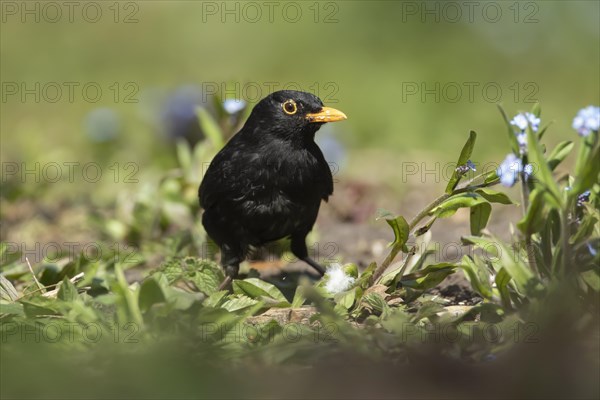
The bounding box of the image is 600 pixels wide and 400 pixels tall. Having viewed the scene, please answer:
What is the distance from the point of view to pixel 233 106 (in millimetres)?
5938

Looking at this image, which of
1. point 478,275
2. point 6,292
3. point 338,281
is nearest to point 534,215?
point 478,275

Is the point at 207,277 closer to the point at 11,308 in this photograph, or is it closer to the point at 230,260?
the point at 230,260

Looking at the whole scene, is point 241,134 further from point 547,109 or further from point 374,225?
point 547,109

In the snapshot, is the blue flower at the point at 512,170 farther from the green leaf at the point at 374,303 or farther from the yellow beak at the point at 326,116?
the yellow beak at the point at 326,116

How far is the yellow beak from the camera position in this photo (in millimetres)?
4941

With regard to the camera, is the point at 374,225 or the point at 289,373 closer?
the point at 289,373

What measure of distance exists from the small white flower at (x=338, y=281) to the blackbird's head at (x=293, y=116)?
3.54ft

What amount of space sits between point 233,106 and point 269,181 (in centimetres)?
125

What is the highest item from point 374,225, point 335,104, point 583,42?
point 583,42

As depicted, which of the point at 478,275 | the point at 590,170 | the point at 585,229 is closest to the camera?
the point at 590,170

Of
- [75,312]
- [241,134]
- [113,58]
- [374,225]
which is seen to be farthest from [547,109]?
[75,312]

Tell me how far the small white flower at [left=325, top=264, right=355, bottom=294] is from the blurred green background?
145 inches

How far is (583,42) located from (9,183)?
266 inches

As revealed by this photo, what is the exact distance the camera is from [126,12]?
43.6ft
